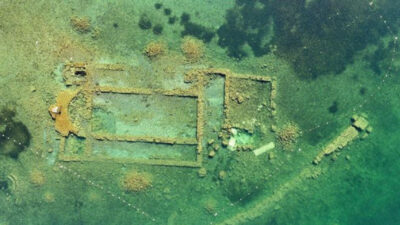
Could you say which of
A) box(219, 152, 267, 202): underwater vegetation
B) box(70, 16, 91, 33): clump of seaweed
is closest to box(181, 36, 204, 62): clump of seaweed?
box(70, 16, 91, 33): clump of seaweed

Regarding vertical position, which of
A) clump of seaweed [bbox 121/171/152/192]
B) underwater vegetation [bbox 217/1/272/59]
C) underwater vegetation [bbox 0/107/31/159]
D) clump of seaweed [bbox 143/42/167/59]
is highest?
underwater vegetation [bbox 217/1/272/59]

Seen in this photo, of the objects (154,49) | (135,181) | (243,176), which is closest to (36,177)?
(135,181)

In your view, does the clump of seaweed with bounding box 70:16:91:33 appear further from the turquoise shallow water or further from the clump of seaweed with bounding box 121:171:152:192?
the clump of seaweed with bounding box 121:171:152:192

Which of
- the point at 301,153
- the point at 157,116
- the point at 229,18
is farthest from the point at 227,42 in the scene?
the point at 301,153

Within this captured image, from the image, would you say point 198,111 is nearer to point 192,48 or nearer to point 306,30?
point 192,48

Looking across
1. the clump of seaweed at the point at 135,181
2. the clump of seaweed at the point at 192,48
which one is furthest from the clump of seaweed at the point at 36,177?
the clump of seaweed at the point at 192,48

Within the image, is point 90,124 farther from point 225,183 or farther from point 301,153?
point 301,153

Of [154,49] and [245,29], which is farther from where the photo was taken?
[245,29]
